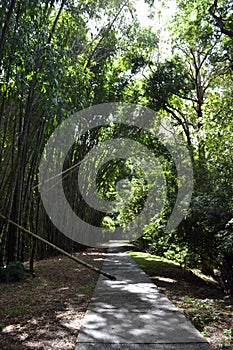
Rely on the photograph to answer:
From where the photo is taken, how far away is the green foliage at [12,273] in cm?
469

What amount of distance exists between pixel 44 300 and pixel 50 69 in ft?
7.05

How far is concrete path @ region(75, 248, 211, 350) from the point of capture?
216 cm

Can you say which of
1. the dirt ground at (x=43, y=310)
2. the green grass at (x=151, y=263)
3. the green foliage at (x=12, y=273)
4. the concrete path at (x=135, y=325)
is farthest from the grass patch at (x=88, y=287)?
the green grass at (x=151, y=263)

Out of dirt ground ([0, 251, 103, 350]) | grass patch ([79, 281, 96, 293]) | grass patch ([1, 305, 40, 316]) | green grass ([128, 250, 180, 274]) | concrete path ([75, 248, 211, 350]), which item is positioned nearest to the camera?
concrete path ([75, 248, 211, 350])

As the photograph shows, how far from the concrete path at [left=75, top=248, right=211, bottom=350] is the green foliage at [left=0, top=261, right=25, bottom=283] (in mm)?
1308

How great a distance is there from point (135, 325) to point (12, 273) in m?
2.60

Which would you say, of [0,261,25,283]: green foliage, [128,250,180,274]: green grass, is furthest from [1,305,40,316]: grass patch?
[128,250,180,274]: green grass

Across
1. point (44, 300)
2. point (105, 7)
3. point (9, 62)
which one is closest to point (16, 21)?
point (9, 62)

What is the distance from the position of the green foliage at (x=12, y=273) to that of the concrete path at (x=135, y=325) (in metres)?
1.31

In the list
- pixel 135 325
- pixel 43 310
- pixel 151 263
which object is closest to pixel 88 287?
pixel 43 310

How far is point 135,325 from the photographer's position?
8.44 ft

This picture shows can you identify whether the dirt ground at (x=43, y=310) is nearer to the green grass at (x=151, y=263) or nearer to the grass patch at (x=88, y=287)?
the grass patch at (x=88, y=287)

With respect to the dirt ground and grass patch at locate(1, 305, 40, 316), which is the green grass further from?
grass patch at locate(1, 305, 40, 316)

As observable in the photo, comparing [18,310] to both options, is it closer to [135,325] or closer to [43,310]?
[43,310]
